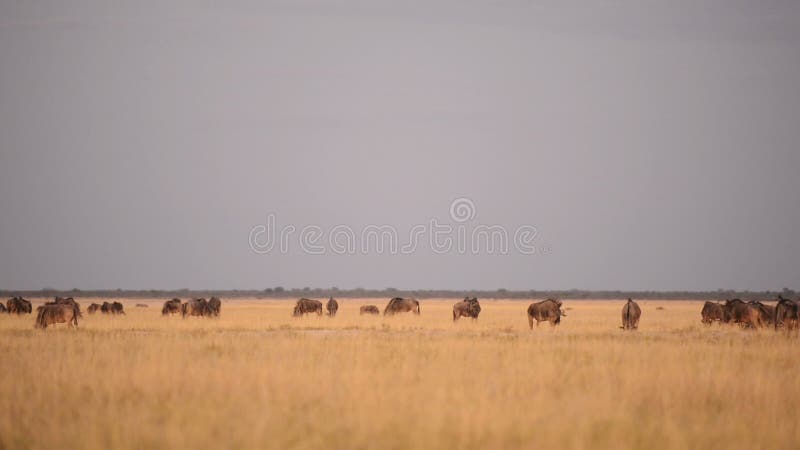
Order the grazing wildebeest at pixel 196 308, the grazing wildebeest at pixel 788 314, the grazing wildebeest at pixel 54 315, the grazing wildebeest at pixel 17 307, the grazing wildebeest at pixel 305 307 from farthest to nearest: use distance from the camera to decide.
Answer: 1. the grazing wildebeest at pixel 305 307
2. the grazing wildebeest at pixel 196 308
3. the grazing wildebeest at pixel 17 307
4. the grazing wildebeest at pixel 788 314
5. the grazing wildebeest at pixel 54 315

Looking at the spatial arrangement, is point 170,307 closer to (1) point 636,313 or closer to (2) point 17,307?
(2) point 17,307

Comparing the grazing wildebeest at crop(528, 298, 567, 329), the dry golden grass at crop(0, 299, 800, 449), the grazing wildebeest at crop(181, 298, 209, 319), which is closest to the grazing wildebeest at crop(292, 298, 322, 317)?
the grazing wildebeest at crop(181, 298, 209, 319)

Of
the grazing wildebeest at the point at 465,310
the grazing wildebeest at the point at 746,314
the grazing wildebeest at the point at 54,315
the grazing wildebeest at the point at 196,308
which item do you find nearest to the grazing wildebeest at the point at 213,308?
the grazing wildebeest at the point at 196,308

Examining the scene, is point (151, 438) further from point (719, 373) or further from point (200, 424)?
point (719, 373)

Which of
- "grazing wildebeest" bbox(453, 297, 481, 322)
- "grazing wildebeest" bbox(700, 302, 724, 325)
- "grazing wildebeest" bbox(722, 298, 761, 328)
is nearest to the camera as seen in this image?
"grazing wildebeest" bbox(722, 298, 761, 328)

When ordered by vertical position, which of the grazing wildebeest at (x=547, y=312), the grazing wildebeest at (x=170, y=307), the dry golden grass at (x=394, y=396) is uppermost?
the grazing wildebeest at (x=547, y=312)

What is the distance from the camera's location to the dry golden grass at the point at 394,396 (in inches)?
383

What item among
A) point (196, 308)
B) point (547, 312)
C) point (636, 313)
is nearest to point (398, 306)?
point (196, 308)

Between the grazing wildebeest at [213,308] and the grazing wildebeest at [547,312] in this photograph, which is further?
the grazing wildebeest at [213,308]

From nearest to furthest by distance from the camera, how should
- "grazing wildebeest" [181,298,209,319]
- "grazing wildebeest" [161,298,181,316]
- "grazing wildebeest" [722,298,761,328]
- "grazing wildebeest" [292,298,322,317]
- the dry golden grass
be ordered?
the dry golden grass < "grazing wildebeest" [722,298,761,328] < "grazing wildebeest" [181,298,209,319] < "grazing wildebeest" [161,298,181,316] < "grazing wildebeest" [292,298,322,317]

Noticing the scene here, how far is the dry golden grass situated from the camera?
383 inches

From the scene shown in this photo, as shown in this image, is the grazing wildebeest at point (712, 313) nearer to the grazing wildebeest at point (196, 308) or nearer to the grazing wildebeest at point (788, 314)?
the grazing wildebeest at point (788, 314)

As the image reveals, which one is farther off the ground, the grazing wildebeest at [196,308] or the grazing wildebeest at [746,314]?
the grazing wildebeest at [746,314]

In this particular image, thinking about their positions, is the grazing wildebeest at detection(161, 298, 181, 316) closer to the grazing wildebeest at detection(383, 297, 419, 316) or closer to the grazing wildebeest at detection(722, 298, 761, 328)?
the grazing wildebeest at detection(383, 297, 419, 316)
